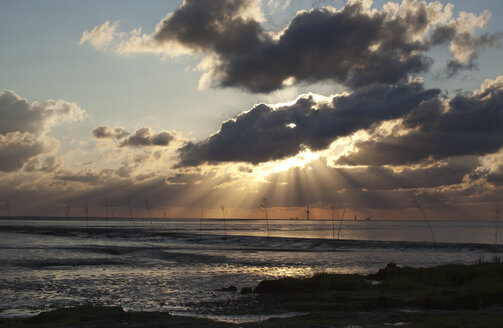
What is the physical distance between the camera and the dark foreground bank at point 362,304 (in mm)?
20781

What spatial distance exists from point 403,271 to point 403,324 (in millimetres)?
18147

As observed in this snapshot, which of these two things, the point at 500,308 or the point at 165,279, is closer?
→ the point at 500,308

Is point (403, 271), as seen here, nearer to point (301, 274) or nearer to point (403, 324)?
point (301, 274)

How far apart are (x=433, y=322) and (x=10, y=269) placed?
3966cm

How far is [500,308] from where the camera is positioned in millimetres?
25062

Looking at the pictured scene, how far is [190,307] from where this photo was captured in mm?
26453

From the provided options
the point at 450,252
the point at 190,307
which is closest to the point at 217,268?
the point at 190,307

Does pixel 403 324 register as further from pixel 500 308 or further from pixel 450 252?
pixel 450 252

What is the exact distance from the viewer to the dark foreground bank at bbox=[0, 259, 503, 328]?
20781mm

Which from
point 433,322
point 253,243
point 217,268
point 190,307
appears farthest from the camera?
point 253,243

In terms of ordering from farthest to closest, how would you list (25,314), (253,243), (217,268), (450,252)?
(253,243) → (450,252) → (217,268) → (25,314)

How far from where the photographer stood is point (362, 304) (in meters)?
26.2

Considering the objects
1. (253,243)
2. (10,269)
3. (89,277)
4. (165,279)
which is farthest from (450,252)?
(10,269)

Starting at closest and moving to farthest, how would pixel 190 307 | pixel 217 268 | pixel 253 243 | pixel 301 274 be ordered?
pixel 190 307 < pixel 301 274 < pixel 217 268 < pixel 253 243
